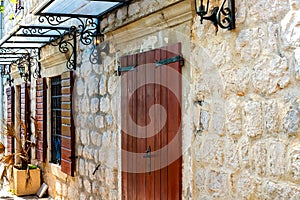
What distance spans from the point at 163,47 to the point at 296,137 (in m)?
A: 1.59

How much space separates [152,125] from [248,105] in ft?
4.21

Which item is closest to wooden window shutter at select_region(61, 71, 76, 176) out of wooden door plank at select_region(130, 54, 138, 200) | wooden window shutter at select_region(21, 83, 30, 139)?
wooden door plank at select_region(130, 54, 138, 200)

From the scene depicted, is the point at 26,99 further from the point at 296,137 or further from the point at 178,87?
the point at 296,137

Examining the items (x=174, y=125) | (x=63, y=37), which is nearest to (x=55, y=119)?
(x=63, y=37)

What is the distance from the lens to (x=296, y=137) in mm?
2342

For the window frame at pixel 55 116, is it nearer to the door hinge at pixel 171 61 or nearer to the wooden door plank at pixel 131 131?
the wooden door plank at pixel 131 131

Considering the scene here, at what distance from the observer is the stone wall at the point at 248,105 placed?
2.38 meters

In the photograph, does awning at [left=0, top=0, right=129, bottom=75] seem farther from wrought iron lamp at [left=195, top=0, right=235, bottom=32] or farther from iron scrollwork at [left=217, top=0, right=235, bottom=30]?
iron scrollwork at [left=217, top=0, right=235, bottom=30]

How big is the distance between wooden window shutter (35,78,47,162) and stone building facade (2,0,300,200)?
9.91 ft

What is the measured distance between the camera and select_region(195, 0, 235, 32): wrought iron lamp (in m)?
2.78

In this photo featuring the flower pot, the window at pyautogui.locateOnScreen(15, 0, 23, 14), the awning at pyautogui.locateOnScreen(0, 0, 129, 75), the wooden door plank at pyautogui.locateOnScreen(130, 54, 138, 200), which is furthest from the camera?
the window at pyautogui.locateOnScreen(15, 0, 23, 14)

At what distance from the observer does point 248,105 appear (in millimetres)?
2672

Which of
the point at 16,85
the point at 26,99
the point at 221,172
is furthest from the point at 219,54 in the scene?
the point at 16,85

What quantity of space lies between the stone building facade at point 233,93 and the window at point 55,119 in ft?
8.62
